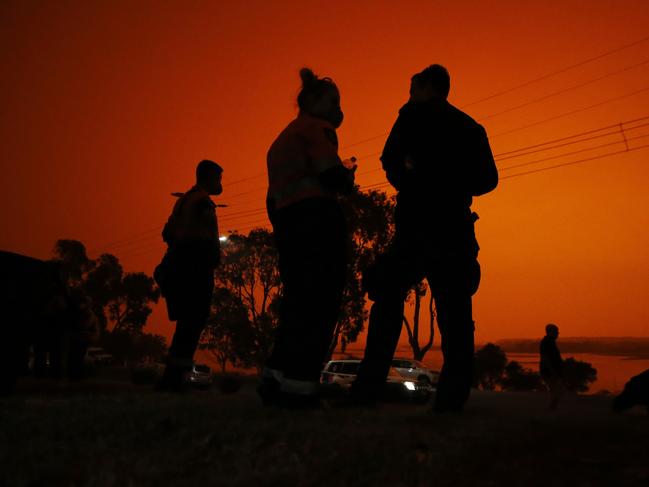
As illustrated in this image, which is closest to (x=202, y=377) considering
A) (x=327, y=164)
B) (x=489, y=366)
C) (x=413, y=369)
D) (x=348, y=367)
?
(x=413, y=369)

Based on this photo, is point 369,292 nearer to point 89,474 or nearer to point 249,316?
point 89,474

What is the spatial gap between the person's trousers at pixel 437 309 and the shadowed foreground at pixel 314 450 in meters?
0.57

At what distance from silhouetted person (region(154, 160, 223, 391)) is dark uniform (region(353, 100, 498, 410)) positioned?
8.97 ft

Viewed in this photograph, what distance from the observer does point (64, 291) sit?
7809 millimetres

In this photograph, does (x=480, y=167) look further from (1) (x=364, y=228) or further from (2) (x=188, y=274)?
(1) (x=364, y=228)

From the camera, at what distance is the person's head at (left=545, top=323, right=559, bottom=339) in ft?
38.5

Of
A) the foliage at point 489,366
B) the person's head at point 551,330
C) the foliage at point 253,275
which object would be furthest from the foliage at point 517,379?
the person's head at point 551,330

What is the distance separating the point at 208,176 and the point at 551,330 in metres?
7.62

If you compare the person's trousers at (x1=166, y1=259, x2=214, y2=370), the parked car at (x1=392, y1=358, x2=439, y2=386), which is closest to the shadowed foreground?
the person's trousers at (x1=166, y1=259, x2=214, y2=370)

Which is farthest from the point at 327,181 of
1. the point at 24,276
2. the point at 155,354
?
the point at 155,354

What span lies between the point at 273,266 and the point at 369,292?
3669cm

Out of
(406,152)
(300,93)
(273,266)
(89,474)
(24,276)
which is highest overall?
(273,266)

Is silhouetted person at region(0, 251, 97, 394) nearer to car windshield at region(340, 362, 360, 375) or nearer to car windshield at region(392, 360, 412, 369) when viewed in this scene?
car windshield at region(340, 362, 360, 375)

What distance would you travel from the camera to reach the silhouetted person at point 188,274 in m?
6.64
